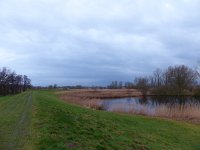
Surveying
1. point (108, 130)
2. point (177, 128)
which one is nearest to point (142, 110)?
point (177, 128)

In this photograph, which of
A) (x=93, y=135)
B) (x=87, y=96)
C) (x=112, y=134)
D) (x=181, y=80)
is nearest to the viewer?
(x=93, y=135)

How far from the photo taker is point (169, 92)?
255 feet

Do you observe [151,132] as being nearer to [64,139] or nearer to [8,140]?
[64,139]

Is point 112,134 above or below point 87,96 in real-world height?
below

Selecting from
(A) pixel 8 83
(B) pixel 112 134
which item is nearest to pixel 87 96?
(A) pixel 8 83

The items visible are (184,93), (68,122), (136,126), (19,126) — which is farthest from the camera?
(184,93)

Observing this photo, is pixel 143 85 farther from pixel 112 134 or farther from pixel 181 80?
pixel 112 134

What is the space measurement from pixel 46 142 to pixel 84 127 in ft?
11.7

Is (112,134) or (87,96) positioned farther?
(87,96)

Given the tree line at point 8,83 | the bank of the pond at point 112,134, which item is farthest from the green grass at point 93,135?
the tree line at point 8,83

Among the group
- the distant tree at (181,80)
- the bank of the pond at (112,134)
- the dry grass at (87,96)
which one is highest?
the distant tree at (181,80)

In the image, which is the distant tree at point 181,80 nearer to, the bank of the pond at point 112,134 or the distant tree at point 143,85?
the distant tree at point 143,85

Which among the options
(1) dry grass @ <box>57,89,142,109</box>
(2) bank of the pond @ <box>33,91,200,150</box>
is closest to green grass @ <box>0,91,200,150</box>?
(2) bank of the pond @ <box>33,91,200,150</box>

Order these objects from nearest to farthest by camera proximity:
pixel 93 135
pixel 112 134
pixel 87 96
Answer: pixel 93 135
pixel 112 134
pixel 87 96
